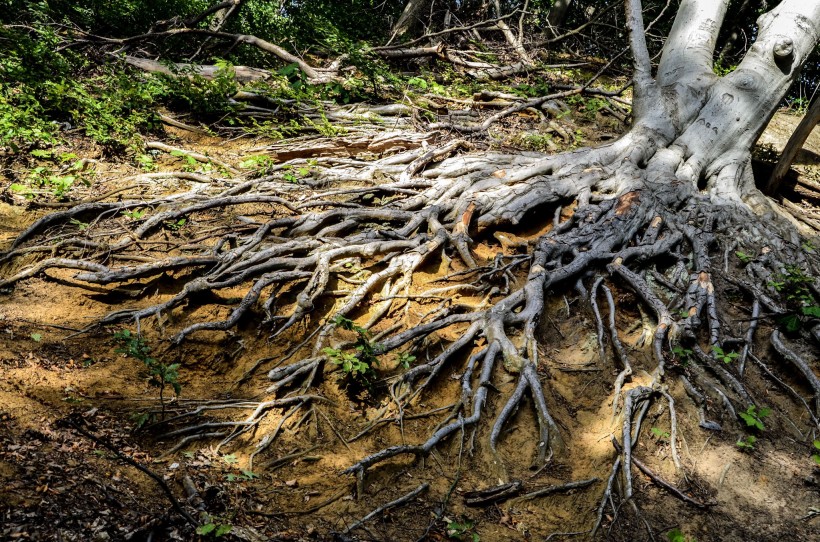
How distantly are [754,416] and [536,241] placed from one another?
214 cm

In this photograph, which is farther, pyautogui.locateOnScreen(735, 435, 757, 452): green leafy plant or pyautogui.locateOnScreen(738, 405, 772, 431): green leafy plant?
pyautogui.locateOnScreen(738, 405, 772, 431): green leafy plant

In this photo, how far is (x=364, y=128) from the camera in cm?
705

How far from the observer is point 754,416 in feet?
11.5

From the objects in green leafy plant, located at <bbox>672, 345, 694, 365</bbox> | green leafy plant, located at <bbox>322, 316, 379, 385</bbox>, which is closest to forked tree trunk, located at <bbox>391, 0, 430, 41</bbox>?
green leafy plant, located at <bbox>322, 316, 379, 385</bbox>

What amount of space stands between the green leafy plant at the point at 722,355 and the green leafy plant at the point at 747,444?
2.30 feet

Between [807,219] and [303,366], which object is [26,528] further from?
[807,219]

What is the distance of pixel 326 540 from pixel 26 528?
126 cm

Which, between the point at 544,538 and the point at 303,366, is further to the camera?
the point at 303,366

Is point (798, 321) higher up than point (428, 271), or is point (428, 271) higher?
point (798, 321)

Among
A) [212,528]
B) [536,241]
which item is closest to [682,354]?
[536,241]

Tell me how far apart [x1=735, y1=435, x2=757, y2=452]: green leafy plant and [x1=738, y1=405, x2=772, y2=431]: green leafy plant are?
9 centimetres

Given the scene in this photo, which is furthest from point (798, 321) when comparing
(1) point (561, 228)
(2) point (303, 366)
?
(2) point (303, 366)

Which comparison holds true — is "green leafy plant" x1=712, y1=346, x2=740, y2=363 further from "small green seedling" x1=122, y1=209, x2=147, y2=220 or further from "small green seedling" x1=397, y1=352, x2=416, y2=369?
"small green seedling" x1=122, y1=209, x2=147, y2=220

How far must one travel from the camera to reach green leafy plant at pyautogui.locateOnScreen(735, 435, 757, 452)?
11.0 feet
